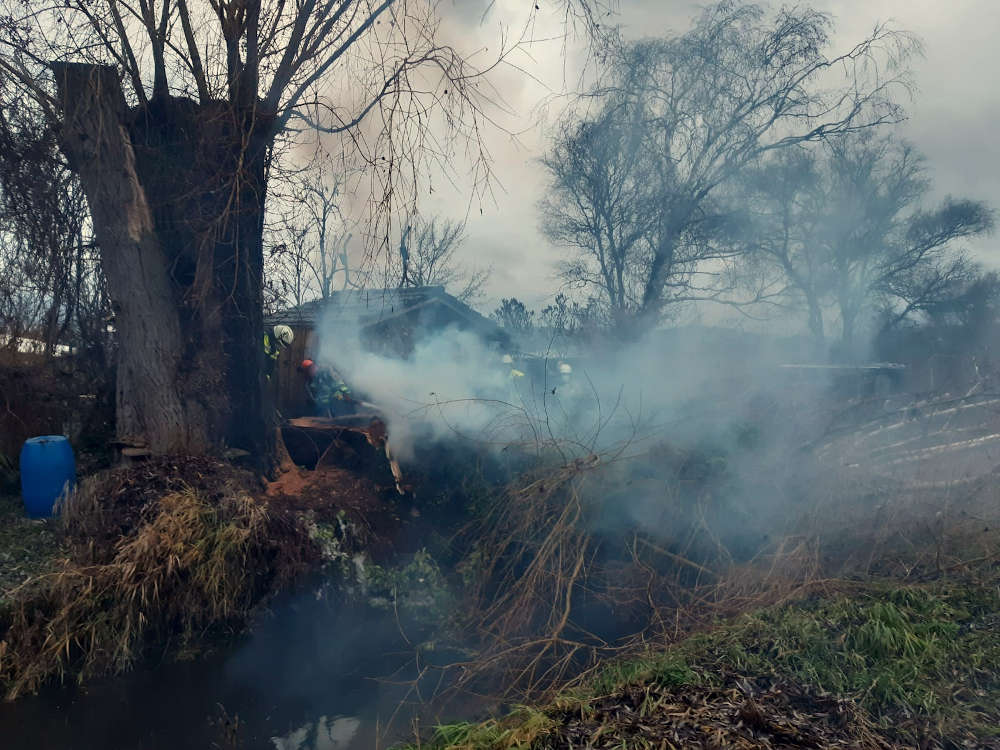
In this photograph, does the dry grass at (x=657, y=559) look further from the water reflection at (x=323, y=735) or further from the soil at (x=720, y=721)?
the soil at (x=720, y=721)

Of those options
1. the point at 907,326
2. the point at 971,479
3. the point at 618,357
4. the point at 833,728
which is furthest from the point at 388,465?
the point at 907,326

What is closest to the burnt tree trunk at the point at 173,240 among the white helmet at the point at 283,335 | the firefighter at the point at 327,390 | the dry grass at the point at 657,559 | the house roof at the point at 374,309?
the firefighter at the point at 327,390

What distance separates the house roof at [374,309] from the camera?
574 inches

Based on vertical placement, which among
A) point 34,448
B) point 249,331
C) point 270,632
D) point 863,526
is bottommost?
point 270,632

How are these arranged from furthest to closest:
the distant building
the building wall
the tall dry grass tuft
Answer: the distant building
the building wall
the tall dry grass tuft

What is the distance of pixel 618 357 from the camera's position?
1492cm

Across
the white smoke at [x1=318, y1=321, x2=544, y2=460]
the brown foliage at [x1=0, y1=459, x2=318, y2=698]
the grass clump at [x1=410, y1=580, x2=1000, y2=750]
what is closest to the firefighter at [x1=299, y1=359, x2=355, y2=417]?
the white smoke at [x1=318, y1=321, x2=544, y2=460]

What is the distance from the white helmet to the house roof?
1143 millimetres

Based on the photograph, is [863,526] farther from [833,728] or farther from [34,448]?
[34,448]

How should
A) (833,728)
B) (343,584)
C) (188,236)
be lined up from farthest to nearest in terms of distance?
1. (188,236)
2. (343,584)
3. (833,728)

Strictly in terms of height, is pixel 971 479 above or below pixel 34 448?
below

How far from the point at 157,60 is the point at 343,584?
5903 mm

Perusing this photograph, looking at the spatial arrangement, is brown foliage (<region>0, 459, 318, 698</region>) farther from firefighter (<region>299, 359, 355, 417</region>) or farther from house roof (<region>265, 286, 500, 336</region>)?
house roof (<region>265, 286, 500, 336</region>)

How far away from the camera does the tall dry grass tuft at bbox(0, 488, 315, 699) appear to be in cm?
538
